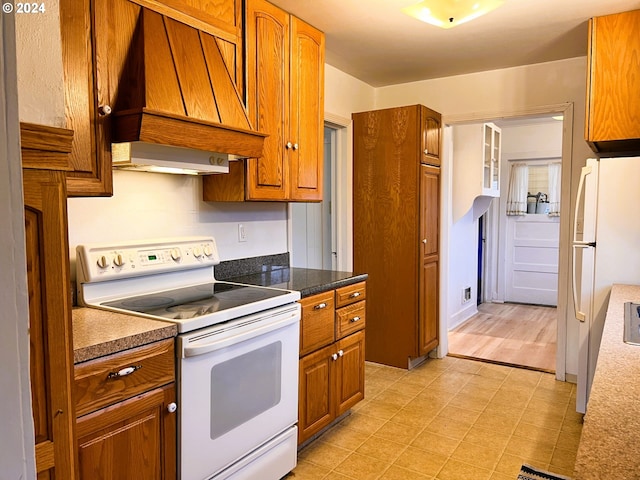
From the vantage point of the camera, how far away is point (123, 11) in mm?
1805

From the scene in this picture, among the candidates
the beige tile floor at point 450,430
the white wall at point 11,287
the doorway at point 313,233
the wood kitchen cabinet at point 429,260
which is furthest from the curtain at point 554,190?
the white wall at point 11,287

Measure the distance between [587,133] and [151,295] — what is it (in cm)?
259

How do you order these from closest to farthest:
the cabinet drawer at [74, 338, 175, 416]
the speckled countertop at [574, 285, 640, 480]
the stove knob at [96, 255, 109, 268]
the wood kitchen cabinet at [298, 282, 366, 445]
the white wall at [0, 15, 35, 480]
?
the white wall at [0, 15, 35, 480], the speckled countertop at [574, 285, 640, 480], the cabinet drawer at [74, 338, 175, 416], the stove knob at [96, 255, 109, 268], the wood kitchen cabinet at [298, 282, 366, 445]

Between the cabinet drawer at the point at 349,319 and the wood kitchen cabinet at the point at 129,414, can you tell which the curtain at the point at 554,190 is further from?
the wood kitchen cabinet at the point at 129,414

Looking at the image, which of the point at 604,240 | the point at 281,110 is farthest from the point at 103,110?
the point at 604,240

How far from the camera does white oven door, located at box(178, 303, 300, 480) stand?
167 centimetres

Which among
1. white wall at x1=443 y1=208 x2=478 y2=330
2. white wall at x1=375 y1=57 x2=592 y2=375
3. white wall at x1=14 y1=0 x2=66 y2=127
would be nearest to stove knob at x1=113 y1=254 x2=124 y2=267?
white wall at x1=14 y1=0 x2=66 y2=127

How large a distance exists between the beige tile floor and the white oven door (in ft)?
1.58

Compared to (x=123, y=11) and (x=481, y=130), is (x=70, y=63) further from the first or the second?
(x=481, y=130)

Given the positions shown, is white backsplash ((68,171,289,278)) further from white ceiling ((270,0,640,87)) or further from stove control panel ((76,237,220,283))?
white ceiling ((270,0,640,87))

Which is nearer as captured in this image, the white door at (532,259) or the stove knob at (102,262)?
the stove knob at (102,262)

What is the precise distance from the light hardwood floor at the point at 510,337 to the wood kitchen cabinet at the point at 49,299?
3.62 meters

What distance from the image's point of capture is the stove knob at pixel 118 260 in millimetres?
1947

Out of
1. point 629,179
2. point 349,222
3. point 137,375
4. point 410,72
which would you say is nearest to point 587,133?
point 629,179
